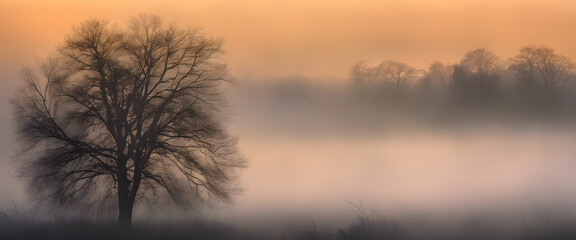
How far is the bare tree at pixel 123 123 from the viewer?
57.6 feet

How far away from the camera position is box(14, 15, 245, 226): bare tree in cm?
1756

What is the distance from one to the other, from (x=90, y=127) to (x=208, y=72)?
3.30 metres

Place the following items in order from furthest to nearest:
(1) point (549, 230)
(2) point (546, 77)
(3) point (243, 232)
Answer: (2) point (546, 77)
(3) point (243, 232)
(1) point (549, 230)

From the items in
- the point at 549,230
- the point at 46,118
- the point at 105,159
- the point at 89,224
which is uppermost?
the point at 46,118

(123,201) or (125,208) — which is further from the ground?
(123,201)

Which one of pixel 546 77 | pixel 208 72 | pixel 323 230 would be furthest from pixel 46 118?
pixel 546 77

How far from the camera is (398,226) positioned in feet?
54.3

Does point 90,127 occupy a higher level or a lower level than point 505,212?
higher

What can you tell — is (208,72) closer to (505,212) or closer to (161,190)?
(161,190)

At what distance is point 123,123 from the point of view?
57.4 feet

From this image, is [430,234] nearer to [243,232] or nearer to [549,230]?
[549,230]

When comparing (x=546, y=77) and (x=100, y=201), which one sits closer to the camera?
(x=100, y=201)

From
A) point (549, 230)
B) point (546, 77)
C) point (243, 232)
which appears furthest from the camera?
point (546, 77)

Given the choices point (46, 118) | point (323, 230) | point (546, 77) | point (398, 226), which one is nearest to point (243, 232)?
point (323, 230)
